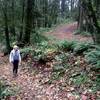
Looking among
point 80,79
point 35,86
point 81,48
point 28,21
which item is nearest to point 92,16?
point 81,48

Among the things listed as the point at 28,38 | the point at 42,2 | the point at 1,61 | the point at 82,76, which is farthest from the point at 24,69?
the point at 42,2

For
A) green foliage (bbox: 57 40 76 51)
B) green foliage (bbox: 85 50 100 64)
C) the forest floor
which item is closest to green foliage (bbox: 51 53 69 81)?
the forest floor

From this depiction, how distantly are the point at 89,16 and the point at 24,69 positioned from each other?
16.2 ft

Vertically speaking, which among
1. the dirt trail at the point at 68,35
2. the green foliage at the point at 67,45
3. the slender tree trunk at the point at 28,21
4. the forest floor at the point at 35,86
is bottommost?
the dirt trail at the point at 68,35

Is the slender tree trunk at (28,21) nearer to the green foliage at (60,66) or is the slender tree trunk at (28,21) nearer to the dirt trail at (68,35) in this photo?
the green foliage at (60,66)

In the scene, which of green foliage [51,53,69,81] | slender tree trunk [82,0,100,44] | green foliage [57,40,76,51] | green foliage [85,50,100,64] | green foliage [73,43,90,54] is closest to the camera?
green foliage [85,50,100,64]

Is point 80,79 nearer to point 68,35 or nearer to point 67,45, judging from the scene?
point 67,45

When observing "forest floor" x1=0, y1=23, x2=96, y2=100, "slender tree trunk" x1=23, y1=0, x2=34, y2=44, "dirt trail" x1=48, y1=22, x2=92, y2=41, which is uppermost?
"slender tree trunk" x1=23, y1=0, x2=34, y2=44

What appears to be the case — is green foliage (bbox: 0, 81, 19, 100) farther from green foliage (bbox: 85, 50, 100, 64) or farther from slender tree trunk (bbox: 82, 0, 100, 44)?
slender tree trunk (bbox: 82, 0, 100, 44)

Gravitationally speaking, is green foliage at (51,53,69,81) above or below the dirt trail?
above

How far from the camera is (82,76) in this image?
9.27 m

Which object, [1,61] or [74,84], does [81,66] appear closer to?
[74,84]

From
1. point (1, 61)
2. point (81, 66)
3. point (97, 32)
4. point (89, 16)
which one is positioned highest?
point (89, 16)

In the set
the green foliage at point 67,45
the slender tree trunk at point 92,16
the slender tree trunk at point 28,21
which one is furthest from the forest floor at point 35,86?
the slender tree trunk at point 28,21
